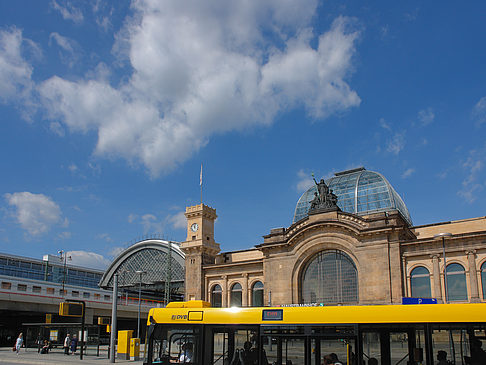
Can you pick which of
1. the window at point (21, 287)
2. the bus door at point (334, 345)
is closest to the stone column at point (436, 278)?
the bus door at point (334, 345)

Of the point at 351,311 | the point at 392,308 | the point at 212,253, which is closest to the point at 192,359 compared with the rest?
the point at 351,311

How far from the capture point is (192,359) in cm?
1508

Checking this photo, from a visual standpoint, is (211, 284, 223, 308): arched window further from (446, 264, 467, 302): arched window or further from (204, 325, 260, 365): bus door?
(204, 325, 260, 365): bus door

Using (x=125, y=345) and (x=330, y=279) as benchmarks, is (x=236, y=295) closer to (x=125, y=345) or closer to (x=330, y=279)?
(x=330, y=279)

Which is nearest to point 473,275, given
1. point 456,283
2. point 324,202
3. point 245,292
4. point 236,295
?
point 456,283

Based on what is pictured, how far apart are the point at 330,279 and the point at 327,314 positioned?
117 feet

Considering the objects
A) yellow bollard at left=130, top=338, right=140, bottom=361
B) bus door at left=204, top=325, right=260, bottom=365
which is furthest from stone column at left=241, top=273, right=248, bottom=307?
bus door at left=204, top=325, right=260, bottom=365

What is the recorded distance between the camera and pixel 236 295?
59.1 metres

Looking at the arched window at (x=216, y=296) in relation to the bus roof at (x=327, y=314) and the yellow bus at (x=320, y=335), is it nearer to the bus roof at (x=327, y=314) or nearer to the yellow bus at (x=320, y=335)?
the bus roof at (x=327, y=314)

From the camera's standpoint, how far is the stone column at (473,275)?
40838mm

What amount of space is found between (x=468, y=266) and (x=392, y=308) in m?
33.6

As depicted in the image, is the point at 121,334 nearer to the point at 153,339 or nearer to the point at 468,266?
the point at 153,339

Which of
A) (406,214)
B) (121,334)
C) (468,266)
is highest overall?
(406,214)

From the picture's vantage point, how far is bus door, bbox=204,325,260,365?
47.2 feet
